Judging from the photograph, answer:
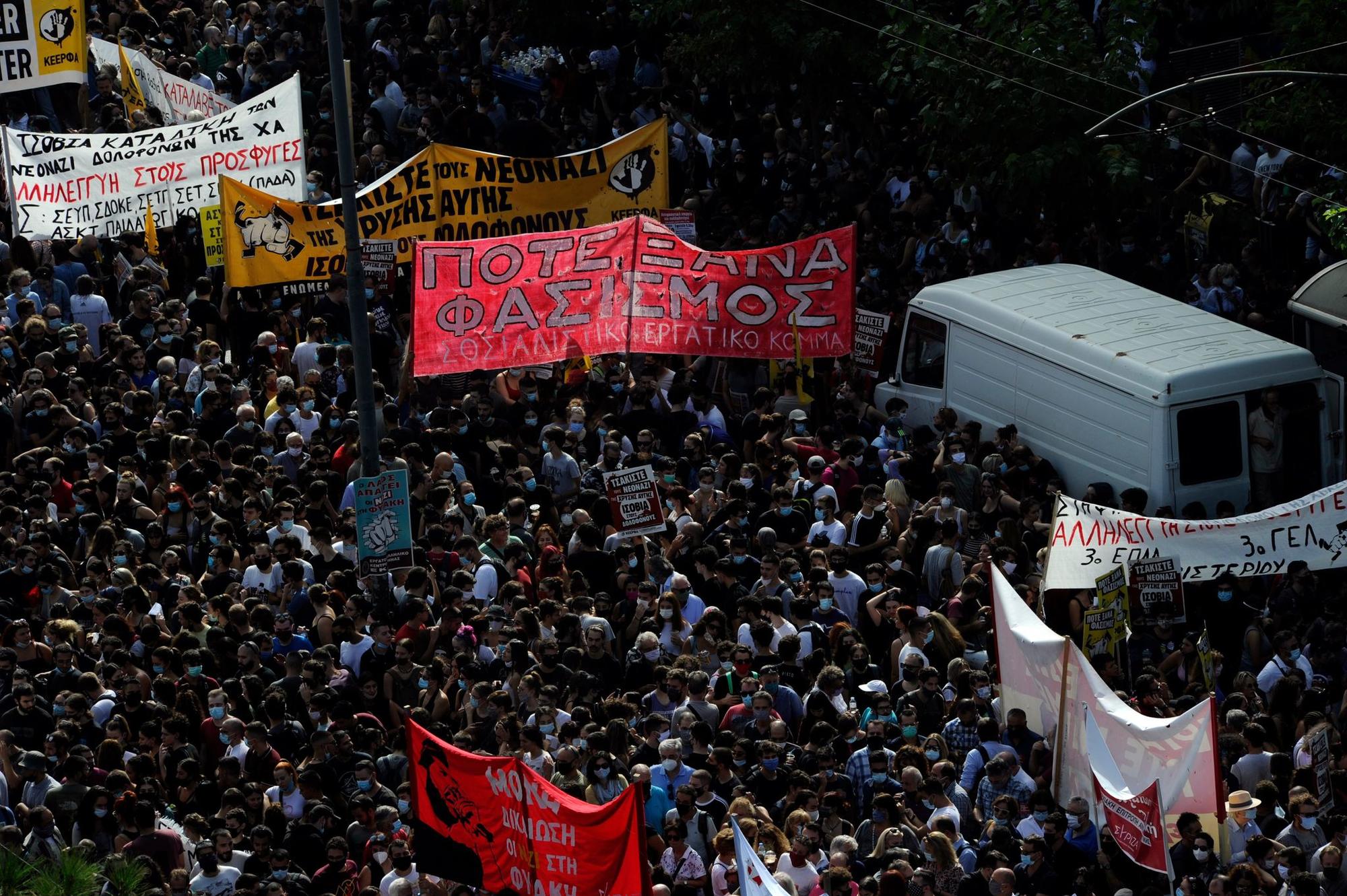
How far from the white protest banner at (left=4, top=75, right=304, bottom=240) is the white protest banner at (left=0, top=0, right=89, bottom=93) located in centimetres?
254

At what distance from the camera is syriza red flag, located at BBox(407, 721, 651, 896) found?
12422mm

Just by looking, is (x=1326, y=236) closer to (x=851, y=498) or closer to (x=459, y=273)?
(x=851, y=498)

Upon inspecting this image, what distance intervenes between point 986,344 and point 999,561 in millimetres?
3076

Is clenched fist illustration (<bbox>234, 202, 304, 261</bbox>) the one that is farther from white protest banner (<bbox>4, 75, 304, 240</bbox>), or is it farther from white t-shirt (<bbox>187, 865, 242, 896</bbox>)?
white t-shirt (<bbox>187, 865, 242, 896</bbox>)

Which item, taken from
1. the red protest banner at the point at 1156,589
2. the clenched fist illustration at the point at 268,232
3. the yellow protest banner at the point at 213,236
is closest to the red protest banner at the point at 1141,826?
the red protest banner at the point at 1156,589

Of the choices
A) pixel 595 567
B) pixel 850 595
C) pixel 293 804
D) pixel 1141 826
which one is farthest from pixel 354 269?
pixel 1141 826

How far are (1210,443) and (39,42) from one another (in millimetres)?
14173

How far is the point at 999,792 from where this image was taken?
13875 millimetres

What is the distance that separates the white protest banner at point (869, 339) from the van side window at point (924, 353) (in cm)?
49

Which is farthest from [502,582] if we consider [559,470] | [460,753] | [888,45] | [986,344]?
[888,45]

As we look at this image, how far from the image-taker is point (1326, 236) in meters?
21.7

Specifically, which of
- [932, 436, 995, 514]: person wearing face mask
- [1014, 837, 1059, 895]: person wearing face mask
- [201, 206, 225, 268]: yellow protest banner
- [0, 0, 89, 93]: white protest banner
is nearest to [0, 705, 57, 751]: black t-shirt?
[1014, 837, 1059, 895]: person wearing face mask

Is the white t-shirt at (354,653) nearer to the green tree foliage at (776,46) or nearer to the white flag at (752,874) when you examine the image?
the white flag at (752,874)

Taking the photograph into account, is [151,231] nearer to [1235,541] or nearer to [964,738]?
[964,738]
